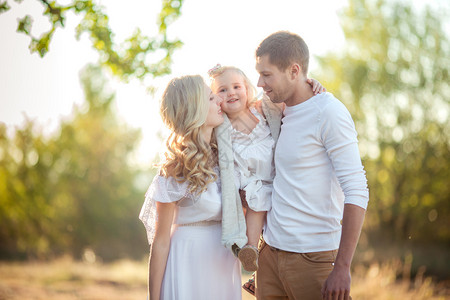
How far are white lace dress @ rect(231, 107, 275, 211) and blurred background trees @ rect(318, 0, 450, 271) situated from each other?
572 inches

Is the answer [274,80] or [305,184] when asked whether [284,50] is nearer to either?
[274,80]

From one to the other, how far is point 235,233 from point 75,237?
21279 millimetres

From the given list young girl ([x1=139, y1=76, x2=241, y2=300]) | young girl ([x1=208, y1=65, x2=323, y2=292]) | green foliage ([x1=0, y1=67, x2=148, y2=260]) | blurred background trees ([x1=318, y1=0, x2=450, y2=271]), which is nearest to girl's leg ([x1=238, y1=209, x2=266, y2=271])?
young girl ([x1=208, y1=65, x2=323, y2=292])

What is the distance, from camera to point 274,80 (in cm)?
301

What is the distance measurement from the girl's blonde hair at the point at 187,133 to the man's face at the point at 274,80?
0.39 m

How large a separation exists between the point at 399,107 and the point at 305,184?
15637 millimetres

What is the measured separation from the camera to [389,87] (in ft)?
57.1

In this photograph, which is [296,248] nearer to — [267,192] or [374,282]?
[267,192]

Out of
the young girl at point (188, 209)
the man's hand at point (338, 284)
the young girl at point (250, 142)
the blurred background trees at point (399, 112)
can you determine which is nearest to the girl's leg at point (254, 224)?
the young girl at point (250, 142)

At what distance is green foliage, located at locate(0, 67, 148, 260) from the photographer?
20406mm

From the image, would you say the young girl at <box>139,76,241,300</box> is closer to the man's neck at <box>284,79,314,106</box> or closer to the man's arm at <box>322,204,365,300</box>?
the man's neck at <box>284,79,314,106</box>

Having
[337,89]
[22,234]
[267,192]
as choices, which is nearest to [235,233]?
[267,192]

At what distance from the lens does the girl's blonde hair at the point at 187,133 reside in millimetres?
3045

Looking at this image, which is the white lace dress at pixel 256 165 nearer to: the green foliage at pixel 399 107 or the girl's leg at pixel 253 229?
the girl's leg at pixel 253 229
